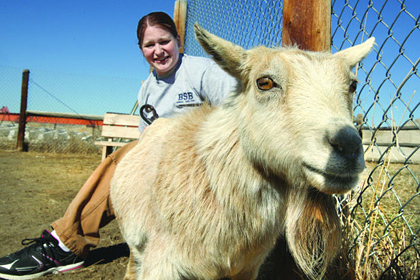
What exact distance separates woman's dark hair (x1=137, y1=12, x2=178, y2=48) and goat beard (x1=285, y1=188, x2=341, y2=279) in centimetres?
229

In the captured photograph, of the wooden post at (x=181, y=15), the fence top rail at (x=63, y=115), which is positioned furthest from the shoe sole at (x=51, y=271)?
the fence top rail at (x=63, y=115)

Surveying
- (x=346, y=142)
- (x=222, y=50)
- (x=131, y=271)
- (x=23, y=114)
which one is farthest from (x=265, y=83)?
(x=23, y=114)

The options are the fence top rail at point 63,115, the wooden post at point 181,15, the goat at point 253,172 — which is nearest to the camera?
the goat at point 253,172

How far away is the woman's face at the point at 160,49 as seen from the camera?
323 cm

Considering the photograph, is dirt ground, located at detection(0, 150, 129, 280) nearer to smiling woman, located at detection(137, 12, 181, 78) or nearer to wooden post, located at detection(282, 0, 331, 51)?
smiling woman, located at detection(137, 12, 181, 78)

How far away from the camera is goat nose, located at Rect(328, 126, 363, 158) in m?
1.30

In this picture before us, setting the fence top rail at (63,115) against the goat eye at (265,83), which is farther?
the fence top rail at (63,115)

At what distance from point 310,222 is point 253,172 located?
0.44 metres

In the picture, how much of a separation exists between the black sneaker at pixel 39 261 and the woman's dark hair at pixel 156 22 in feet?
7.44

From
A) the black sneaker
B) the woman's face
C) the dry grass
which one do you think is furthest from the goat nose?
the black sneaker

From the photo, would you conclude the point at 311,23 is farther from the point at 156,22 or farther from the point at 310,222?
the point at 156,22

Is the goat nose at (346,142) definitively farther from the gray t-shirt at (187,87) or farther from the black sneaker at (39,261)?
the black sneaker at (39,261)

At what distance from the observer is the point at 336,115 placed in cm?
145

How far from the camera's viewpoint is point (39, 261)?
304 centimetres
